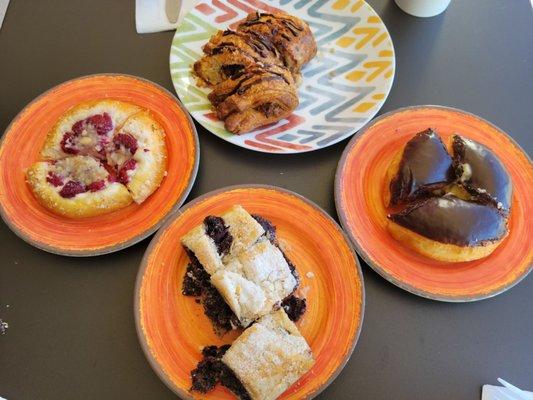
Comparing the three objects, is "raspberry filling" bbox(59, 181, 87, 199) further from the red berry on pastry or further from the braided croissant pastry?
the braided croissant pastry

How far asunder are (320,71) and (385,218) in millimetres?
581

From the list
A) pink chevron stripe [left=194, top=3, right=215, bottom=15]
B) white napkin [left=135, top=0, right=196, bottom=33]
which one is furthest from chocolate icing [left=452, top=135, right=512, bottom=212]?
white napkin [left=135, top=0, right=196, bottom=33]

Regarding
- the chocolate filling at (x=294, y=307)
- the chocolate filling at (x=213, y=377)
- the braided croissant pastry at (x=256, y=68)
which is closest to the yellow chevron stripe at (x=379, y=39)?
the braided croissant pastry at (x=256, y=68)

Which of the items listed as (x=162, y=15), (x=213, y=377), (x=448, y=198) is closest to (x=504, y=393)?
(x=448, y=198)

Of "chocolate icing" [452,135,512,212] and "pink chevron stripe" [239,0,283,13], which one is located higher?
"pink chevron stripe" [239,0,283,13]

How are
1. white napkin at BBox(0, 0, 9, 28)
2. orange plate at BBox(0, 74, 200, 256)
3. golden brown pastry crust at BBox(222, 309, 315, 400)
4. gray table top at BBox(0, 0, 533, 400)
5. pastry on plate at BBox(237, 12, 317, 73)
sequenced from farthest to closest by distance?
white napkin at BBox(0, 0, 9, 28) < pastry on plate at BBox(237, 12, 317, 73) < orange plate at BBox(0, 74, 200, 256) < gray table top at BBox(0, 0, 533, 400) < golden brown pastry crust at BBox(222, 309, 315, 400)

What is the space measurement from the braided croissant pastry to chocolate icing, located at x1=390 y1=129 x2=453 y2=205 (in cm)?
38

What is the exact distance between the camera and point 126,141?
4.57ft

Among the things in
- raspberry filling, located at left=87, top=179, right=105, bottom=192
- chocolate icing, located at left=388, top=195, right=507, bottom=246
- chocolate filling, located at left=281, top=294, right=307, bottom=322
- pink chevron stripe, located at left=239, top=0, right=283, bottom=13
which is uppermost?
pink chevron stripe, located at left=239, top=0, right=283, bottom=13

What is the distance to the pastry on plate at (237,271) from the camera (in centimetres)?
113

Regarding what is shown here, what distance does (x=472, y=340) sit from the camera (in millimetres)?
1204

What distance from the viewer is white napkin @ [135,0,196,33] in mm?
1704

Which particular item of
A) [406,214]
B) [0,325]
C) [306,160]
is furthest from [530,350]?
[0,325]

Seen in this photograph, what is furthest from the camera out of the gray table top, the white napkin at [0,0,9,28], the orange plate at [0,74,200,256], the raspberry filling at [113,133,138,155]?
the white napkin at [0,0,9,28]
